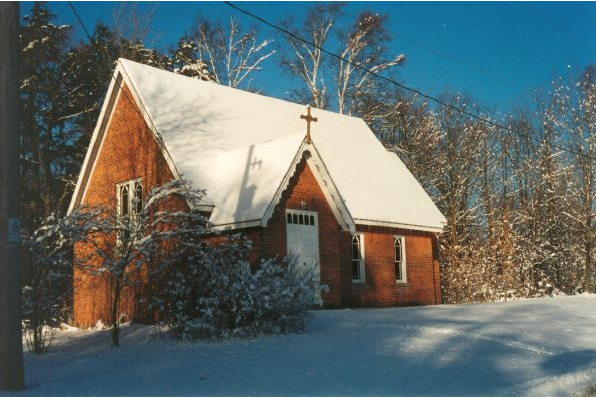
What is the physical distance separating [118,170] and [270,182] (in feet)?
→ 20.5

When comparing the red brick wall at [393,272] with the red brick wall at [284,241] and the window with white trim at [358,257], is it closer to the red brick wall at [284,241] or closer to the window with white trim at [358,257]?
the red brick wall at [284,241]

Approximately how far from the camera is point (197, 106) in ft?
73.3

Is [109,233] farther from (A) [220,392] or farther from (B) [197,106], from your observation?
(B) [197,106]

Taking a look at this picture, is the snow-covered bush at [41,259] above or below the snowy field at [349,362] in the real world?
above

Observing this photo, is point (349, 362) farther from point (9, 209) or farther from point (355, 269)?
point (355, 269)

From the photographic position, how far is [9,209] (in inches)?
359

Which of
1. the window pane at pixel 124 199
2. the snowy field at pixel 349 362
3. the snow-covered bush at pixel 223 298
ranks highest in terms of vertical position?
the window pane at pixel 124 199

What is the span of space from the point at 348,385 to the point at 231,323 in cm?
427

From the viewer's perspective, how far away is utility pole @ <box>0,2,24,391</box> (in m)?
8.80

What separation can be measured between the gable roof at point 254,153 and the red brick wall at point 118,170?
0.49 m

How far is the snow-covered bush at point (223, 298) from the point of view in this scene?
1267cm

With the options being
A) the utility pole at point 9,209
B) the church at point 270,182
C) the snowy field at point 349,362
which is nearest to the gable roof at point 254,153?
the church at point 270,182

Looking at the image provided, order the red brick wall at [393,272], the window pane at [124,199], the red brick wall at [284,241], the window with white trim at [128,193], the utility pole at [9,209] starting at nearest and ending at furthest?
the utility pole at [9,209]
the red brick wall at [284,241]
the window with white trim at [128,193]
the window pane at [124,199]
the red brick wall at [393,272]

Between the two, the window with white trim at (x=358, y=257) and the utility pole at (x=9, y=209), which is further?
the window with white trim at (x=358, y=257)
